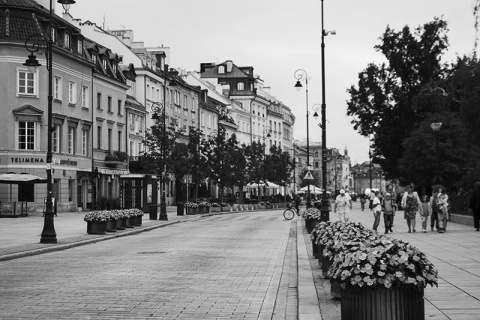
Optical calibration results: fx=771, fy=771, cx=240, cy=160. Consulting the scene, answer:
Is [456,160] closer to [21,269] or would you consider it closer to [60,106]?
[60,106]

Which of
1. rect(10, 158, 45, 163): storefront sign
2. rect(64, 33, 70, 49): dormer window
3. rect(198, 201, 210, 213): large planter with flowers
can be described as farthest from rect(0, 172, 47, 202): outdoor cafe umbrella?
rect(198, 201, 210, 213): large planter with flowers

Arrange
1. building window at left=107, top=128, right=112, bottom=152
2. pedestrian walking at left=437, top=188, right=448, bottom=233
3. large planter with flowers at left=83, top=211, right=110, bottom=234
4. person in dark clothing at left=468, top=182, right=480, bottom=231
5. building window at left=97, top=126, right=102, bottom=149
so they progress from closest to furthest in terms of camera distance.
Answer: large planter with flowers at left=83, top=211, right=110, bottom=234
pedestrian walking at left=437, top=188, right=448, bottom=233
person in dark clothing at left=468, top=182, right=480, bottom=231
building window at left=97, top=126, right=102, bottom=149
building window at left=107, top=128, right=112, bottom=152

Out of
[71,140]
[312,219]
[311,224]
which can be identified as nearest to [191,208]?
[71,140]

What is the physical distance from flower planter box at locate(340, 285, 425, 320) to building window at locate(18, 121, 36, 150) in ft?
150

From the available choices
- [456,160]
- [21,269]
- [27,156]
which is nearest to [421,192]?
[456,160]

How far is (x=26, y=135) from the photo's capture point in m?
50.0

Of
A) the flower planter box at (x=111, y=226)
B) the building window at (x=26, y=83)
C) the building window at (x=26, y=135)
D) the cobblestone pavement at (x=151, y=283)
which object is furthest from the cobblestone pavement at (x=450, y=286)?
the building window at (x=26, y=83)

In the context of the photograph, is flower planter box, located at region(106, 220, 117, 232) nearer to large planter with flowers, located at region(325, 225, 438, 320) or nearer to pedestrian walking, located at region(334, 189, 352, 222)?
pedestrian walking, located at region(334, 189, 352, 222)

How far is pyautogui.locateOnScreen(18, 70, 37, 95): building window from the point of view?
49981 mm

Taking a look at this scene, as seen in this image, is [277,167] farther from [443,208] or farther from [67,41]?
[443,208]

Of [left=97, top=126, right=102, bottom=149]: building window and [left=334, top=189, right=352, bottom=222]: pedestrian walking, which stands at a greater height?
[left=97, top=126, right=102, bottom=149]: building window

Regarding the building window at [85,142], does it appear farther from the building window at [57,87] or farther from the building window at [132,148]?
the building window at [132,148]

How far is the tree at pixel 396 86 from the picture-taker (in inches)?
2437

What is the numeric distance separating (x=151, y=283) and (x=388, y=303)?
7.00 metres
